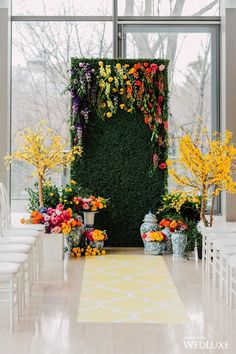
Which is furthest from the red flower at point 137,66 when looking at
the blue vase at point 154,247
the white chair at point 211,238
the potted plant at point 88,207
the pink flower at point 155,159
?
the white chair at point 211,238

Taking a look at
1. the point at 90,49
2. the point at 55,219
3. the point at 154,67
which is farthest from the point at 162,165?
the point at 90,49

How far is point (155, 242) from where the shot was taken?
A: 8617mm

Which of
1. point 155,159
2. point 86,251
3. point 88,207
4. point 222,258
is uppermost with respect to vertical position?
point 155,159

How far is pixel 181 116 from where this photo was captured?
10.0 m

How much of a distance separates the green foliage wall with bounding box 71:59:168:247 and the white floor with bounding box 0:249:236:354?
9.63ft

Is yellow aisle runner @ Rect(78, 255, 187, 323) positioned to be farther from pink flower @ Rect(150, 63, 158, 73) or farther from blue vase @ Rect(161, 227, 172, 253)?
pink flower @ Rect(150, 63, 158, 73)

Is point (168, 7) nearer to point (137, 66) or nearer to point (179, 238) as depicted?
point (137, 66)

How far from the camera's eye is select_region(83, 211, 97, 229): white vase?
870 cm

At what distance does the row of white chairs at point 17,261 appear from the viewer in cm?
490

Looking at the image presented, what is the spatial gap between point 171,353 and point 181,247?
407 centimetres

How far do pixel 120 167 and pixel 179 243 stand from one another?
148cm

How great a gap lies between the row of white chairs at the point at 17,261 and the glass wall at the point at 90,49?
3.07 metres

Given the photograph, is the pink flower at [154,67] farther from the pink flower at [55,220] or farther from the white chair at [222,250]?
the white chair at [222,250]

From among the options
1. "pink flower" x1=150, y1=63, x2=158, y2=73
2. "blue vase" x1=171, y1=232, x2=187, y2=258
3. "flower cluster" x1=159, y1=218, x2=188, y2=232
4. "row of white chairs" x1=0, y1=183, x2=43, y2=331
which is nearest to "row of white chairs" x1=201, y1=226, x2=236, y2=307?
"blue vase" x1=171, y1=232, x2=187, y2=258
